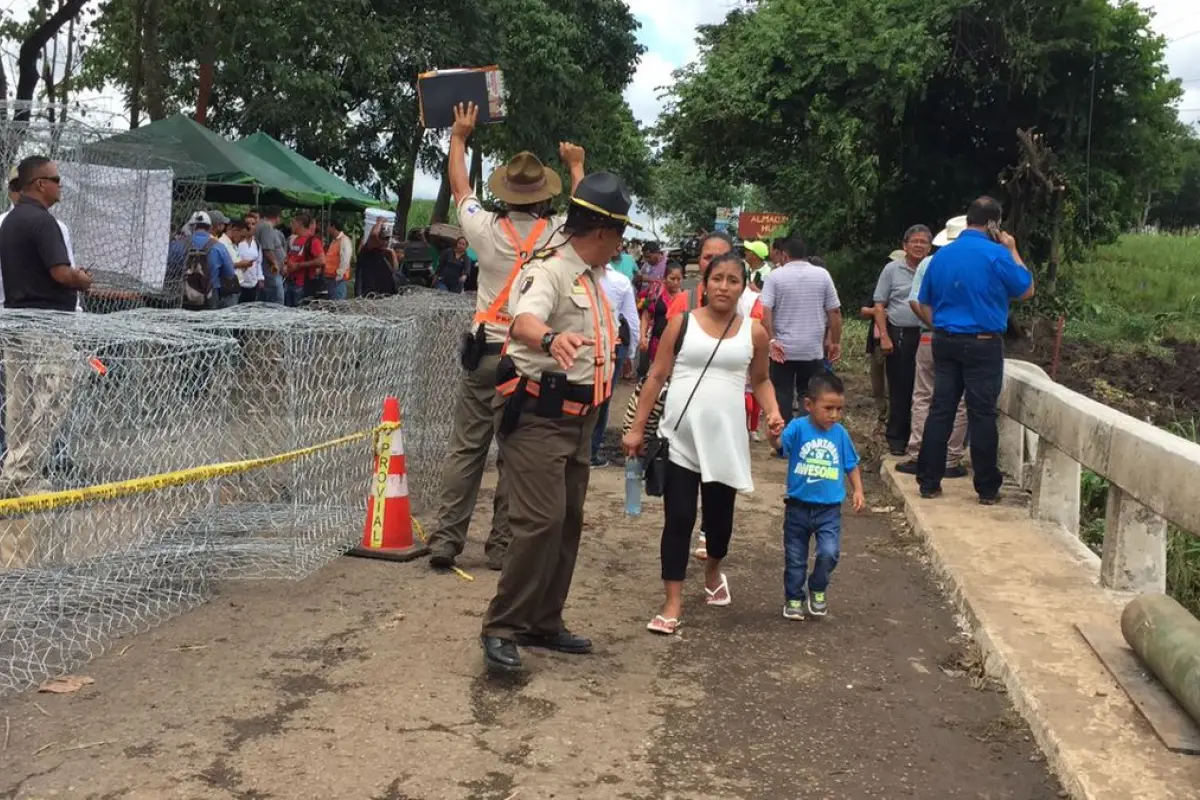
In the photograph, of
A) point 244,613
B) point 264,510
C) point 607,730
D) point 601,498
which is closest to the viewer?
point 607,730

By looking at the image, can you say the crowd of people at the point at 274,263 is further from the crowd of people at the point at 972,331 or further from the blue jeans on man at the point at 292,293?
the crowd of people at the point at 972,331

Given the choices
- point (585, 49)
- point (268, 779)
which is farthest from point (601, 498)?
point (585, 49)

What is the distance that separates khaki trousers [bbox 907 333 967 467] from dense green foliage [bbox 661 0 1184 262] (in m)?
11.7

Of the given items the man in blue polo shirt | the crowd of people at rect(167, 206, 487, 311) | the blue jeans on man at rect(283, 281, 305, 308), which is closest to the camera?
the man in blue polo shirt

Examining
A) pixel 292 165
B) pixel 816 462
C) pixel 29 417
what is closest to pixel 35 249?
pixel 29 417

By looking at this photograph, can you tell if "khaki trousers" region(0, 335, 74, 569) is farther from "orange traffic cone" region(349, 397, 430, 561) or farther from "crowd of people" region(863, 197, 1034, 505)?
"crowd of people" region(863, 197, 1034, 505)

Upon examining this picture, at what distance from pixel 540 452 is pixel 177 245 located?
32.9 feet

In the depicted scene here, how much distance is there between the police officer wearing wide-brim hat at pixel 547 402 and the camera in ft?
15.7

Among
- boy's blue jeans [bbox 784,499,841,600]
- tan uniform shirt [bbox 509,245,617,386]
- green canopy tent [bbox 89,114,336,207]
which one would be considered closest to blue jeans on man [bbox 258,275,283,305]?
green canopy tent [bbox 89,114,336,207]

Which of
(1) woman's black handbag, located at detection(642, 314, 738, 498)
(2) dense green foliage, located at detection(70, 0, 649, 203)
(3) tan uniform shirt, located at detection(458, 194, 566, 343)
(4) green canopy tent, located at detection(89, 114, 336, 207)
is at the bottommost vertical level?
(1) woman's black handbag, located at detection(642, 314, 738, 498)

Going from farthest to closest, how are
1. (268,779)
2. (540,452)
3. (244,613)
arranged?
1. (244,613)
2. (540,452)
3. (268,779)

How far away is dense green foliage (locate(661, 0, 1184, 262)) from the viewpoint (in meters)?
20.7

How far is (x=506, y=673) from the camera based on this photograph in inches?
192

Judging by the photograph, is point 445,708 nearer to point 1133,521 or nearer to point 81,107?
point 1133,521
